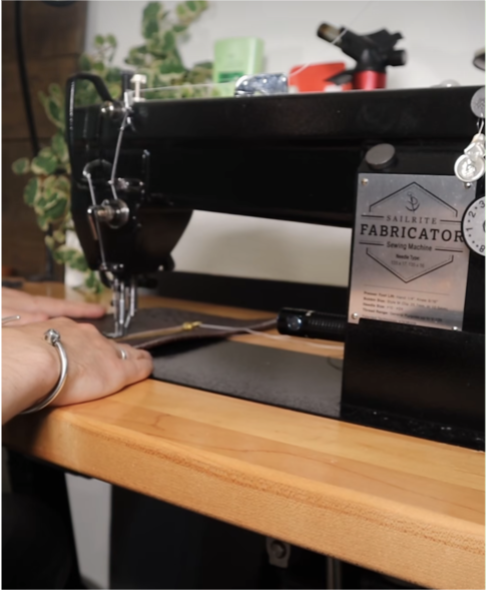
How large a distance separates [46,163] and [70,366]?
2.55ft

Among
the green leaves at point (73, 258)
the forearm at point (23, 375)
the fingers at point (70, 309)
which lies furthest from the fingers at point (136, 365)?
the green leaves at point (73, 258)

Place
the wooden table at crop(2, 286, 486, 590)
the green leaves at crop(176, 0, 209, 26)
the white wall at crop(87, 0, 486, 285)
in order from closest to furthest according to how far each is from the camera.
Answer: the wooden table at crop(2, 286, 486, 590)
the white wall at crop(87, 0, 486, 285)
the green leaves at crop(176, 0, 209, 26)

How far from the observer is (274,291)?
1238 mm

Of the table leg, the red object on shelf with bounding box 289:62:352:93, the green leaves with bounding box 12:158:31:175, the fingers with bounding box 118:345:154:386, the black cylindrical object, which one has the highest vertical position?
the red object on shelf with bounding box 289:62:352:93

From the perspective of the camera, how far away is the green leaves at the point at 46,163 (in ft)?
4.14

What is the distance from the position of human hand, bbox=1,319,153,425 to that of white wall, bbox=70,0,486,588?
0.45 metres

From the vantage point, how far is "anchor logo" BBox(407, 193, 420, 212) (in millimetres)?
574

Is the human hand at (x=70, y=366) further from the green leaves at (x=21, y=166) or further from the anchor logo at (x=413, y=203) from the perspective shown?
the green leaves at (x=21, y=166)

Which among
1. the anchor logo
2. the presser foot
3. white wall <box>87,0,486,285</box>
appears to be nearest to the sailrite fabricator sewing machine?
the anchor logo

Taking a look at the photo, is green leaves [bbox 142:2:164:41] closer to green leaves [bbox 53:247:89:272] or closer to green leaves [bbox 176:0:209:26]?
green leaves [bbox 176:0:209:26]

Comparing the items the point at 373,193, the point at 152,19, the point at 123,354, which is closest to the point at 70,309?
the point at 123,354

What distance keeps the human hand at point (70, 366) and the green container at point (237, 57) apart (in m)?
0.68

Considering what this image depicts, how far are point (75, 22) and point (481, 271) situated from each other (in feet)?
3.29

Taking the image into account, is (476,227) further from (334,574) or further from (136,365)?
(334,574)
